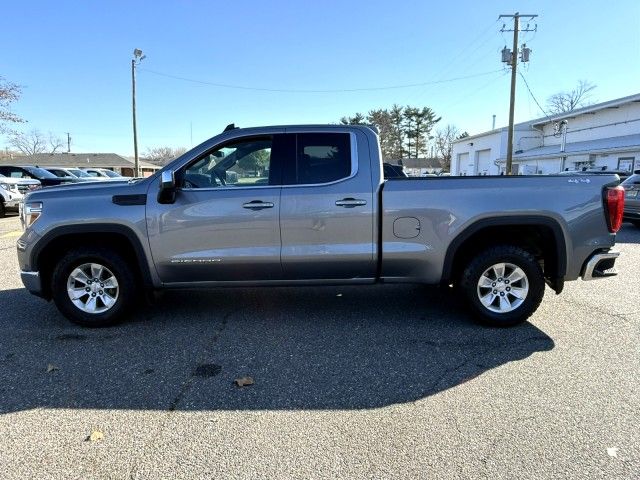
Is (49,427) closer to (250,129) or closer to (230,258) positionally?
(230,258)

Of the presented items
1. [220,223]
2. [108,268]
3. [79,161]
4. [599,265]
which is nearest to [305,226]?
[220,223]

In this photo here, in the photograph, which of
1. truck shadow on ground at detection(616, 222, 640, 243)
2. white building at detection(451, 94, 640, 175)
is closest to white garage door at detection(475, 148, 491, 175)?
white building at detection(451, 94, 640, 175)

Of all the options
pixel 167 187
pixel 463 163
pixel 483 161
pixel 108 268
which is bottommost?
pixel 108 268

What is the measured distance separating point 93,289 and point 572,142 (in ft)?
137

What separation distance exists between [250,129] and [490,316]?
3120 mm

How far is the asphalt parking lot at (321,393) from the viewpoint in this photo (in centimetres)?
246

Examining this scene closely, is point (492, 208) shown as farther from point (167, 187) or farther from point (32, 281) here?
point (32, 281)

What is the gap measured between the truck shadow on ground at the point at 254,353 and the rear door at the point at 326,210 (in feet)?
2.29

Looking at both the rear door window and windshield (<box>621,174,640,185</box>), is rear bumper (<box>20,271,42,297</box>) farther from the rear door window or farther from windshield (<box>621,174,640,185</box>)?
windshield (<box>621,174,640,185</box>)

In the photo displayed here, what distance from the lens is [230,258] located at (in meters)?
4.22

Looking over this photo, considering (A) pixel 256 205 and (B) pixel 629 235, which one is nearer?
(A) pixel 256 205

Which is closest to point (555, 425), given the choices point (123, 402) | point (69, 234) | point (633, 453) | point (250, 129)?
point (633, 453)

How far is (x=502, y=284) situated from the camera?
4.36 meters

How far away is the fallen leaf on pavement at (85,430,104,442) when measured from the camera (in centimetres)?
264
